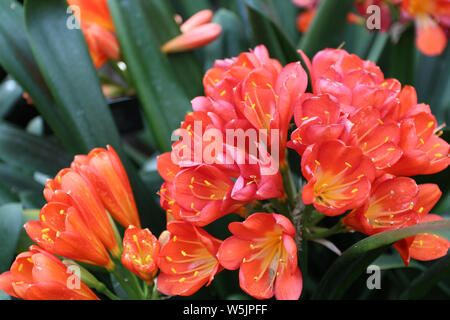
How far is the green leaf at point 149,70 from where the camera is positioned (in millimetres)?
563

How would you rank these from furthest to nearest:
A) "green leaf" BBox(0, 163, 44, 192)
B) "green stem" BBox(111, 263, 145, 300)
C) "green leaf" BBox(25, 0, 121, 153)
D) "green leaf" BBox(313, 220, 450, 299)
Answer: "green leaf" BBox(0, 163, 44, 192) < "green leaf" BBox(25, 0, 121, 153) < "green stem" BBox(111, 263, 145, 300) < "green leaf" BBox(313, 220, 450, 299)

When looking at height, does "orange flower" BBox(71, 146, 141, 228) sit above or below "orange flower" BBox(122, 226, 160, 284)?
above

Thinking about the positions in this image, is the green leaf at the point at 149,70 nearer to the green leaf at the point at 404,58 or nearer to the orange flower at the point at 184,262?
the orange flower at the point at 184,262

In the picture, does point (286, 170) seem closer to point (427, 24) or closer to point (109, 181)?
point (109, 181)

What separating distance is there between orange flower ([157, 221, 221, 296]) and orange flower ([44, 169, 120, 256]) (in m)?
0.06

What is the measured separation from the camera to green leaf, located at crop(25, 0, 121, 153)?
52 centimetres

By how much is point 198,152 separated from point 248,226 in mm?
70

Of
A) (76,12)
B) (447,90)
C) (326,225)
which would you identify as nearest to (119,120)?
(76,12)

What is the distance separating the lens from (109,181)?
40 centimetres

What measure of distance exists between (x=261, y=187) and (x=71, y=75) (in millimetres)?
314

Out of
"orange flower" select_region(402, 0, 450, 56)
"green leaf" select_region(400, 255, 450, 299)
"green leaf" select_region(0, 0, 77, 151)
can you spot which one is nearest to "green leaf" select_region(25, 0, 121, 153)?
"green leaf" select_region(0, 0, 77, 151)

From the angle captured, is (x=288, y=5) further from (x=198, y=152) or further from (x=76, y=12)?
(x=198, y=152)

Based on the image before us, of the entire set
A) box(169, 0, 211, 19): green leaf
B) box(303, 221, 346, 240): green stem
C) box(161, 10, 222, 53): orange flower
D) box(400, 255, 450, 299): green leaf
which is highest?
box(169, 0, 211, 19): green leaf

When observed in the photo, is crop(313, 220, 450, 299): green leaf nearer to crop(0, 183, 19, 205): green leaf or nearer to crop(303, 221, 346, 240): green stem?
crop(303, 221, 346, 240): green stem
